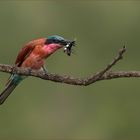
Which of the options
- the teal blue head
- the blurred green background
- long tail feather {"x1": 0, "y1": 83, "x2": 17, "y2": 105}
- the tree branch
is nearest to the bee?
the teal blue head

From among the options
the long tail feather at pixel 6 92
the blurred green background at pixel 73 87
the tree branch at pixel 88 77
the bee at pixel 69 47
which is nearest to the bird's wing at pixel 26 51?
the long tail feather at pixel 6 92

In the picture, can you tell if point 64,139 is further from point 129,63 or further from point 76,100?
point 129,63

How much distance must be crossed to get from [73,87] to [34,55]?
18.3 feet

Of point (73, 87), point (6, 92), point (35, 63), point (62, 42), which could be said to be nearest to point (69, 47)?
point (62, 42)

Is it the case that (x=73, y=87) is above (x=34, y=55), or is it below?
below

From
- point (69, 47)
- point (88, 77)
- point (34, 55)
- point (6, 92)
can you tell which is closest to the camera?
point (88, 77)

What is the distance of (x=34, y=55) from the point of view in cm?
504

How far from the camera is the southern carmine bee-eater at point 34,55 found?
4811 mm

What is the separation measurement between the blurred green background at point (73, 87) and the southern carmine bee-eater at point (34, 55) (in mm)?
4860

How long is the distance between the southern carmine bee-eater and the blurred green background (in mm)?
4860

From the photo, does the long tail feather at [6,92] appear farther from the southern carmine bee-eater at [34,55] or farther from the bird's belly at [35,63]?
the bird's belly at [35,63]

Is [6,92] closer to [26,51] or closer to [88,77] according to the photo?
[26,51]
